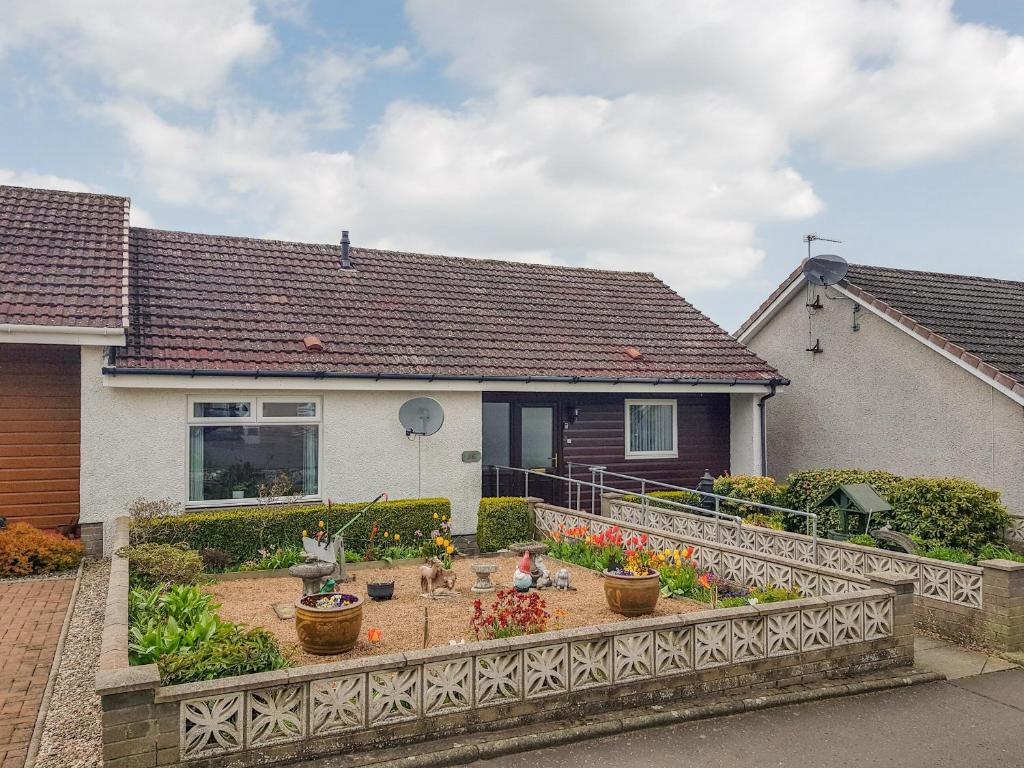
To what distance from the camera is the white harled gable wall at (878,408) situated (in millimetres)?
13555

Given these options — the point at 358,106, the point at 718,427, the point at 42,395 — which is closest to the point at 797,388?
the point at 718,427

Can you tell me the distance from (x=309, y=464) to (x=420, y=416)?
205 cm

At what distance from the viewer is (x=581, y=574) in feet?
35.4

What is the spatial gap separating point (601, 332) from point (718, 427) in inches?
134

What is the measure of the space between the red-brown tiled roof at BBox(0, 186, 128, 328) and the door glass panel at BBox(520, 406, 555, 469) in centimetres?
750

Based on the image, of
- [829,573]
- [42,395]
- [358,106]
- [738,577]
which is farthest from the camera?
[358,106]

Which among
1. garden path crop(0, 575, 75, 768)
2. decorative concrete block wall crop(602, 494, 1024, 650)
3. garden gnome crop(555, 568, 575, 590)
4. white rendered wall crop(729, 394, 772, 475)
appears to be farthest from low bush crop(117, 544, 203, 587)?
white rendered wall crop(729, 394, 772, 475)

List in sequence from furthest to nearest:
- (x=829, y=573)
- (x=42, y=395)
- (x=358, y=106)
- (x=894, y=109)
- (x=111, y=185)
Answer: (x=111, y=185)
(x=358, y=106)
(x=894, y=109)
(x=42, y=395)
(x=829, y=573)

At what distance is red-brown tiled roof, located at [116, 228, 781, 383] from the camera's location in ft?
41.4

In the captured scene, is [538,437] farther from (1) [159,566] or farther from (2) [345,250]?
(1) [159,566]

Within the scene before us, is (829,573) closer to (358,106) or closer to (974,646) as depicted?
(974,646)

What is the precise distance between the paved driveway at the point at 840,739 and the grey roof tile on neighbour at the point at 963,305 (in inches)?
354

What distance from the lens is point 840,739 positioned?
5930mm

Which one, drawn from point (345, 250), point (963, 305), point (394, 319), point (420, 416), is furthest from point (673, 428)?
point (345, 250)
